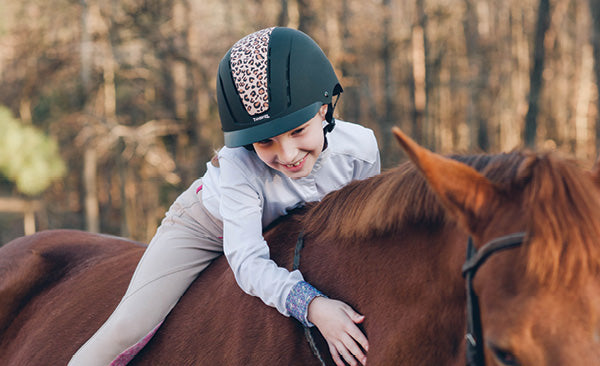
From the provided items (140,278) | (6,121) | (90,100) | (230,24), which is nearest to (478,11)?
(230,24)

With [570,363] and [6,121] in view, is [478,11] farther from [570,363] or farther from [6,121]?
[570,363]

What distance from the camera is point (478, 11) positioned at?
3050 cm

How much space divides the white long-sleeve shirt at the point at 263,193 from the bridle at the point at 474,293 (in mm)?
646

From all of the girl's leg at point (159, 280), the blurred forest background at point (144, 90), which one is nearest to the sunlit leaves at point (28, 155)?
the blurred forest background at point (144, 90)

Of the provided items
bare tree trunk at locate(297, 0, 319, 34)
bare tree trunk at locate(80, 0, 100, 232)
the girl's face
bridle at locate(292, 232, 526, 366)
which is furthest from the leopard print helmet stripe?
bare tree trunk at locate(80, 0, 100, 232)

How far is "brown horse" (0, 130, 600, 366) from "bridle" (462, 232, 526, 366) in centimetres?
1

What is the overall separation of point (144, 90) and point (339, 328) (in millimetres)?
18065

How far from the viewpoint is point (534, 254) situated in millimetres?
1219

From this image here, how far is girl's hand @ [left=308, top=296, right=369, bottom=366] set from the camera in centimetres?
166

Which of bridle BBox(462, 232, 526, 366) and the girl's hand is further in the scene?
the girl's hand

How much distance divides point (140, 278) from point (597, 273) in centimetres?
181

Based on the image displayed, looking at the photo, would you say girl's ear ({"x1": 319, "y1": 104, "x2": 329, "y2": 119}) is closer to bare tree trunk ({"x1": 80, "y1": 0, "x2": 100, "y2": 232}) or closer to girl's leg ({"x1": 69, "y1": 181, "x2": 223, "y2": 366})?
girl's leg ({"x1": 69, "y1": 181, "x2": 223, "y2": 366})

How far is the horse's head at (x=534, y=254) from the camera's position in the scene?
3.85 ft

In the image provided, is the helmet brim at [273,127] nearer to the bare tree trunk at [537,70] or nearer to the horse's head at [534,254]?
the horse's head at [534,254]
